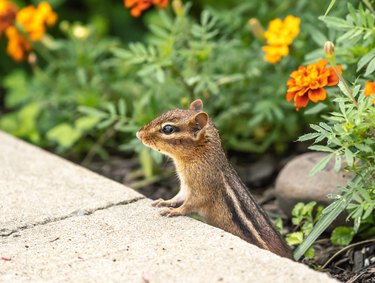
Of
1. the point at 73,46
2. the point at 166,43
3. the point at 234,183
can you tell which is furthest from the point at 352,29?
the point at 73,46

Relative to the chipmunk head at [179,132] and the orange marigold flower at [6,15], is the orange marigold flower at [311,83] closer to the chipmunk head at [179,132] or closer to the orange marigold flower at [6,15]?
the chipmunk head at [179,132]

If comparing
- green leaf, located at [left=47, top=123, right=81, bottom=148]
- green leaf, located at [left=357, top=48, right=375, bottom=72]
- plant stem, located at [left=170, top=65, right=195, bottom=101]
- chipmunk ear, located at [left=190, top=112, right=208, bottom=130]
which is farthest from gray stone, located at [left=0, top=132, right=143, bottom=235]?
green leaf, located at [left=357, top=48, right=375, bottom=72]

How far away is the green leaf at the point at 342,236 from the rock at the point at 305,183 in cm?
24

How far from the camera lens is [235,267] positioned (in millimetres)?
3260

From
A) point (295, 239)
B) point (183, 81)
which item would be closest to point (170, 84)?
point (183, 81)

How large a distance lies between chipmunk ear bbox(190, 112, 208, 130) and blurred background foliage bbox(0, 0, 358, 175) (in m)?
0.94


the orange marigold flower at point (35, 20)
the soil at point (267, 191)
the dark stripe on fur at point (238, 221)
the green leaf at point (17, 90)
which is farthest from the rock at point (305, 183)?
the green leaf at point (17, 90)

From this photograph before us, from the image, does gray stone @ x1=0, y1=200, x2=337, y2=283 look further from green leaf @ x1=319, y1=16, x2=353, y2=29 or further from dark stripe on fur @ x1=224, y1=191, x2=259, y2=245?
green leaf @ x1=319, y1=16, x2=353, y2=29

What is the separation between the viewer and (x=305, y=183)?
4762 mm

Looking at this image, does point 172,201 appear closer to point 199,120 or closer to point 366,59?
point 199,120

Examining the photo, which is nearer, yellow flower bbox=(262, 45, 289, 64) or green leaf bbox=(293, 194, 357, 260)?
green leaf bbox=(293, 194, 357, 260)

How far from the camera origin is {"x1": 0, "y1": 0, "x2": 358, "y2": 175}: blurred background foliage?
5465 mm

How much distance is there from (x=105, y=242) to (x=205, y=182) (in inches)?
29.2

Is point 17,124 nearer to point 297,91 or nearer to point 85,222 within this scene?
point 85,222
